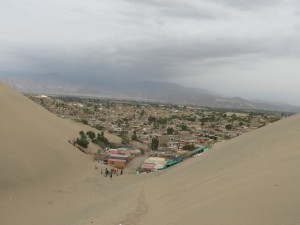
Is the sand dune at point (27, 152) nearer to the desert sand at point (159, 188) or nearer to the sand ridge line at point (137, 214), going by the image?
the desert sand at point (159, 188)

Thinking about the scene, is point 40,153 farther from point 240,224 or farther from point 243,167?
point 240,224

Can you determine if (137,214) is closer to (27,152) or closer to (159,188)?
(159,188)

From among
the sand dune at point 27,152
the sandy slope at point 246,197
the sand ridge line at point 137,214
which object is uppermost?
the sandy slope at point 246,197

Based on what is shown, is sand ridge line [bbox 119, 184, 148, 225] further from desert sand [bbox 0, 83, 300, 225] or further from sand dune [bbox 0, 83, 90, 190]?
sand dune [bbox 0, 83, 90, 190]

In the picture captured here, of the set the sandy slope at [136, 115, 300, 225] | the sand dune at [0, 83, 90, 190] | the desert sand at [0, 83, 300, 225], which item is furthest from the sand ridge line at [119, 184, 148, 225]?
the sand dune at [0, 83, 90, 190]

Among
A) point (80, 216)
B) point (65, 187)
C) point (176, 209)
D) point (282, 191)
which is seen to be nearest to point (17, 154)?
point (65, 187)

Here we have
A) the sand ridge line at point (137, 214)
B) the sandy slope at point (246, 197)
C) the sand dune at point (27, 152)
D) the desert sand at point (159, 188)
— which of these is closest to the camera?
the sandy slope at point (246, 197)

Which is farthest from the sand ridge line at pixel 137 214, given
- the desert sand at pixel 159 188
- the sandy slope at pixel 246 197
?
the sandy slope at pixel 246 197

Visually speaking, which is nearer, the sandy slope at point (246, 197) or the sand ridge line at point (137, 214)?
the sandy slope at point (246, 197)
